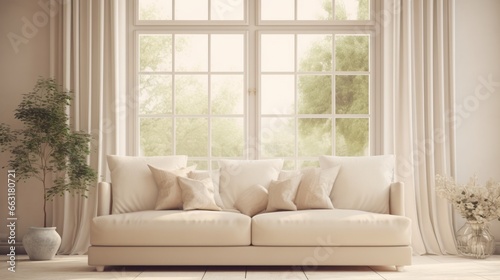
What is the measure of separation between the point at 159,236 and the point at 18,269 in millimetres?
1264

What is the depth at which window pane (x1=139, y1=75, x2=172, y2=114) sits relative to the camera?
23.9 ft

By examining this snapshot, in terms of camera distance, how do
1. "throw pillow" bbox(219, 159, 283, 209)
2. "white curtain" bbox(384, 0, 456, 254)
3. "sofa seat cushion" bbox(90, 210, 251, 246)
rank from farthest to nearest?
"white curtain" bbox(384, 0, 456, 254), "throw pillow" bbox(219, 159, 283, 209), "sofa seat cushion" bbox(90, 210, 251, 246)

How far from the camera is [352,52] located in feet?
23.8

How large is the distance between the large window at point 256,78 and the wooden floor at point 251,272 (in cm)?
174

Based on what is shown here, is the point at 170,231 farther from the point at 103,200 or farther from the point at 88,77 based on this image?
the point at 88,77

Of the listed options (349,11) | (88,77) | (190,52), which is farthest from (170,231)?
(349,11)

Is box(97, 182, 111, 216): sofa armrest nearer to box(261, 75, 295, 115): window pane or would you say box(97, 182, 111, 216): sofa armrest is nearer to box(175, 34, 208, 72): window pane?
box(175, 34, 208, 72): window pane

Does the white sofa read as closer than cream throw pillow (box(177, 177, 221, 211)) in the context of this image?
Yes

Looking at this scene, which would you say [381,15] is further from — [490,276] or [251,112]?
[490,276]

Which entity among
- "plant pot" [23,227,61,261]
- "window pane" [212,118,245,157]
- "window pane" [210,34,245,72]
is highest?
"window pane" [210,34,245,72]

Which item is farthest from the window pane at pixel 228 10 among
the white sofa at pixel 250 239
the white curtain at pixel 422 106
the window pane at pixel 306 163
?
the white sofa at pixel 250 239

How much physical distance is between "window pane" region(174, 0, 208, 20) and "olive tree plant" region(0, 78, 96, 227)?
1462 millimetres

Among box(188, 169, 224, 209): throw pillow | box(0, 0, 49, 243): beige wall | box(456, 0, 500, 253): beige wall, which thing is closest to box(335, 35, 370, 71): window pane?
box(456, 0, 500, 253): beige wall

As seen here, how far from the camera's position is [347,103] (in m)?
7.24
